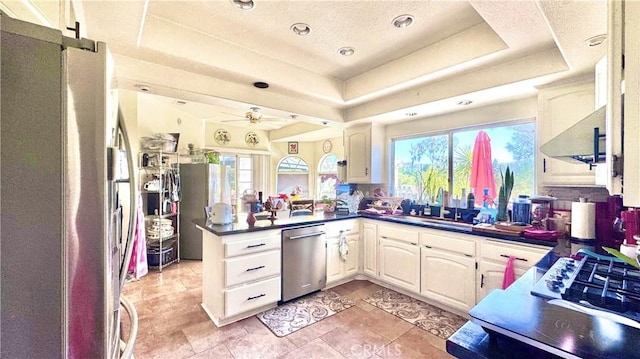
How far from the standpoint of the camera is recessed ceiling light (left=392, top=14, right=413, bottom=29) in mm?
2051

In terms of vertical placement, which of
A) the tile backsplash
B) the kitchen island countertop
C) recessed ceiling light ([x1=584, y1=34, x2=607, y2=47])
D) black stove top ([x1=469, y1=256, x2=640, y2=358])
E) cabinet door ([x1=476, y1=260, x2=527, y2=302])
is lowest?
cabinet door ([x1=476, y1=260, x2=527, y2=302])

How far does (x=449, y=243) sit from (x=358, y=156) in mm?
1821

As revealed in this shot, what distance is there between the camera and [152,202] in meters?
4.27

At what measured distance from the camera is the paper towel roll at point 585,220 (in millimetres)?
2096

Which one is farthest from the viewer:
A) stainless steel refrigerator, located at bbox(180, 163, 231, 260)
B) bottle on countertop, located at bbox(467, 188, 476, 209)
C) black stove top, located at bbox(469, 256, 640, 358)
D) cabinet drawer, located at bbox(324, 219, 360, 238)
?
stainless steel refrigerator, located at bbox(180, 163, 231, 260)

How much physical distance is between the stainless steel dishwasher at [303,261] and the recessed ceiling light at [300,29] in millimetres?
1887

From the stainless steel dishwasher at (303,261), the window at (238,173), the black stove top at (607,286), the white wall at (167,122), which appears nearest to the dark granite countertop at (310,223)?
the stainless steel dishwasher at (303,261)

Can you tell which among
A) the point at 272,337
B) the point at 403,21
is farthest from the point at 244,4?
the point at 272,337

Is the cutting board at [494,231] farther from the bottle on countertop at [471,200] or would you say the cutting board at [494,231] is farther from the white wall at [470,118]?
the white wall at [470,118]

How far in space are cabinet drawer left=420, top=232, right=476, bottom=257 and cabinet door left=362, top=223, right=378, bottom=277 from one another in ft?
2.28

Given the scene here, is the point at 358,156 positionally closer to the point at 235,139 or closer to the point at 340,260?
the point at 340,260

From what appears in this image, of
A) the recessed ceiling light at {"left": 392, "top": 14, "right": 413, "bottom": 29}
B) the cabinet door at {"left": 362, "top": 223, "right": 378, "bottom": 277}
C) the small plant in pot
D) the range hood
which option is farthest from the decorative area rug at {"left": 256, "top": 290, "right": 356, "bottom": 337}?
the recessed ceiling light at {"left": 392, "top": 14, "right": 413, "bottom": 29}

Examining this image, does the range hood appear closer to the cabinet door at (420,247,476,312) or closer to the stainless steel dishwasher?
the cabinet door at (420,247,476,312)

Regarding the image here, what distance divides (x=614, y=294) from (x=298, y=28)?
240cm
